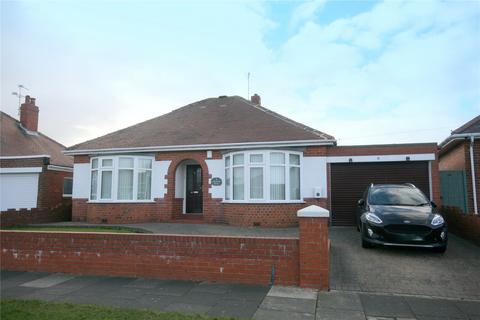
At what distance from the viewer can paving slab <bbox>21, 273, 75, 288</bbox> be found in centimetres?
668

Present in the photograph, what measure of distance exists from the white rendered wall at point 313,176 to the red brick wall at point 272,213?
290mm

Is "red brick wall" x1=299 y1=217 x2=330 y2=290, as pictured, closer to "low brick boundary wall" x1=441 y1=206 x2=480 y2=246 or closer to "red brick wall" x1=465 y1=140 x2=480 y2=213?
"low brick boundary wall" x1=441 y1=206 x2=480 y2=246

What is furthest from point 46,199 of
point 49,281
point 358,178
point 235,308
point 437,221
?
point 437,221

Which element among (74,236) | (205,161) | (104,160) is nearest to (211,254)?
(74,236)

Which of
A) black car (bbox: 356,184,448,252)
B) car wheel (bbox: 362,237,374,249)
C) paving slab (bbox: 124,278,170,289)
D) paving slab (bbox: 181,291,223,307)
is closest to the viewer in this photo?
paving slab (bbox: 181,291,223,307)

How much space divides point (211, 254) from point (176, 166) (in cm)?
791

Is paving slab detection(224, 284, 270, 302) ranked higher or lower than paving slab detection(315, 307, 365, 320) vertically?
higher

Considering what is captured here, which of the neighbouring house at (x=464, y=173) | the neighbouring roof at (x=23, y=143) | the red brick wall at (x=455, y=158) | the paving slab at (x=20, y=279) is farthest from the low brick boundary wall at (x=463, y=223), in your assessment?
the neighbouring roof at (x=23, y=143)

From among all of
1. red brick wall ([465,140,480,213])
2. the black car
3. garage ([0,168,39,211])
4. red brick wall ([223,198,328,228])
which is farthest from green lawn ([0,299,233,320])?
garage ([0,168,39,211])

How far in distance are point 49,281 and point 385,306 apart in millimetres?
6251

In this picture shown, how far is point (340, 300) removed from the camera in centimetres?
548

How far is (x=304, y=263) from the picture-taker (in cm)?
614

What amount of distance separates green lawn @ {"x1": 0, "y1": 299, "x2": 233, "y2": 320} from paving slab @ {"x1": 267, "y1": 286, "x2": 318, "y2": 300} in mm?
1511

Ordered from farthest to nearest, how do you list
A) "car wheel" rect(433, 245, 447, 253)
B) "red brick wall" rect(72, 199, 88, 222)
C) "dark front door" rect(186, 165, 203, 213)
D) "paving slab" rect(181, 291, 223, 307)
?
"red brick wall" rect(72, 199, 88, 222), "dark front door" rect(186, 165, 203, 213), "car wheel" rect(433, 245, 447, 253), "paving slab" rect(181, 291, 223, 307)
